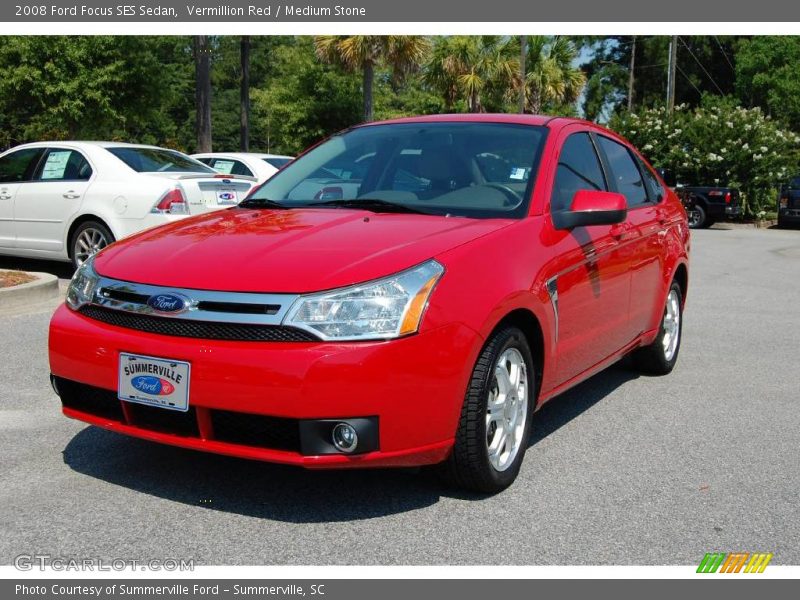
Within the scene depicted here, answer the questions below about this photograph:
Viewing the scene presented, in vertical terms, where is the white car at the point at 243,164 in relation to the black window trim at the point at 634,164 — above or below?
below

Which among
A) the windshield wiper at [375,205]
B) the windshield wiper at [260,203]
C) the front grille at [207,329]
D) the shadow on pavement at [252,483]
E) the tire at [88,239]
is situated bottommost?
the shadow on pavement at [252,483]

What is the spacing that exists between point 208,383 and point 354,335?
553 mm

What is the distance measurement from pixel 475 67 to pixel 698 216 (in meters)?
15.8

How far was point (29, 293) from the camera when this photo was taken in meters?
8.43

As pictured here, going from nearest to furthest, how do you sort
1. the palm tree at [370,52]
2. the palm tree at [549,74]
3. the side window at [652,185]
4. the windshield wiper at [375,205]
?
the windshield wiper at [375,205] → the side window at [652,185] → the palm tree at [370,52] → the palm tree at [549,74]

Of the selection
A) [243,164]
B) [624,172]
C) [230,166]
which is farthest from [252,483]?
[230,166]

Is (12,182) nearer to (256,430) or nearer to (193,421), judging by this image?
(193,421)

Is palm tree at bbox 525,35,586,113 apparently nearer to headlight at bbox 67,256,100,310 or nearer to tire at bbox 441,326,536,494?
tire at bbox 441,326,536,494

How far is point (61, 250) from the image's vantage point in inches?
395

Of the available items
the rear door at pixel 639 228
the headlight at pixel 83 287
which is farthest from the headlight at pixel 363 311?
the rear door at pixel 639 228

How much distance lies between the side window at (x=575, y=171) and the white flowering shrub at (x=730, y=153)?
914 inches

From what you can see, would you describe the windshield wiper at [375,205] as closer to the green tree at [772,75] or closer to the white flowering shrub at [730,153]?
the white flowering shrub at [730,153]

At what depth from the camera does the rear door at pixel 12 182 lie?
10.4m

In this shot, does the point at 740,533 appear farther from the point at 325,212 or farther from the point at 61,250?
the point at 61,250
